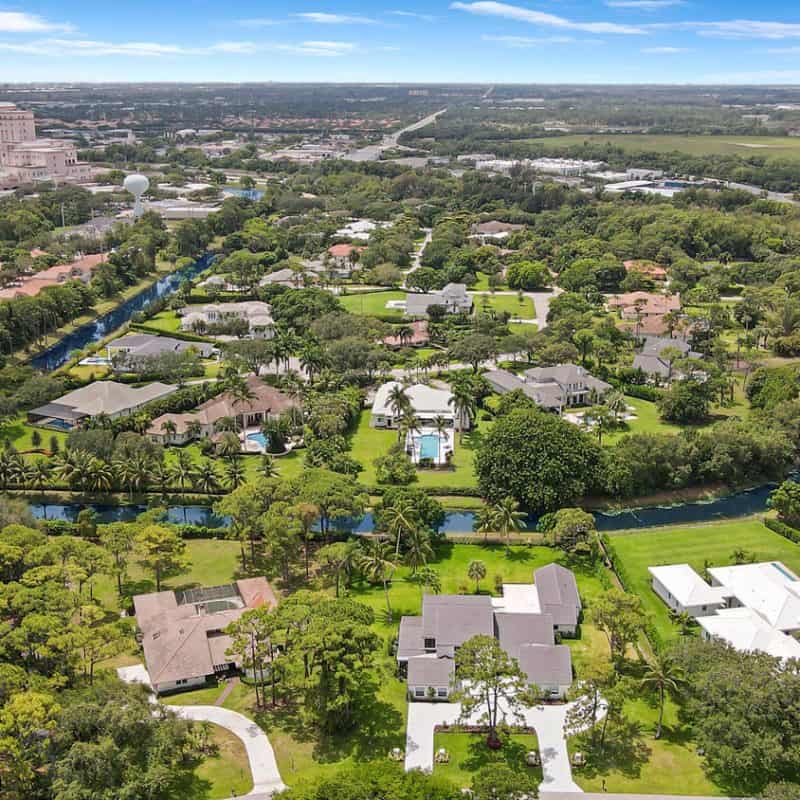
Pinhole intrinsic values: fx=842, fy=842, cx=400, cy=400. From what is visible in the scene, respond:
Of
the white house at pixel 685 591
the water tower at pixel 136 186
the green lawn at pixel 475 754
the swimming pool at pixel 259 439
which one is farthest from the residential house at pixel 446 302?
the water tower at pixel 136 186

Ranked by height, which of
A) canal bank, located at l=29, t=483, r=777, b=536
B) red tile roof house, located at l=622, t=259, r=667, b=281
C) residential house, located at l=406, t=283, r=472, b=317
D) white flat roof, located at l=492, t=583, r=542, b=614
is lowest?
canal bank, located at l=29, t=483, r=777, b=536

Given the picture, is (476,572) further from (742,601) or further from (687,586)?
(742,601)

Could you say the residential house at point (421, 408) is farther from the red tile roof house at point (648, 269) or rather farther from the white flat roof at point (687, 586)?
the red tile roof house at point (648, 269)

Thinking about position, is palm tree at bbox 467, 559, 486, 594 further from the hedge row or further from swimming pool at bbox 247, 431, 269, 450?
swimming pool at bbox 247, 431, 269, 450

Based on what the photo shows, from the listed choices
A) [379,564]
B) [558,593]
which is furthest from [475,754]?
[379,564]

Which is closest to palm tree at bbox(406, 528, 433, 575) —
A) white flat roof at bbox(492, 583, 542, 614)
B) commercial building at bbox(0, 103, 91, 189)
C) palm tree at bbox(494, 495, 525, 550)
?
palm tree at bbox(494, 495, 525, 550)

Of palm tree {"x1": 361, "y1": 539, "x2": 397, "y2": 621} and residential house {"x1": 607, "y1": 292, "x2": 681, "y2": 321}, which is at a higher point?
residential house {"x1": 607, "y1": 292, "x2": 681, "y2": 321}
